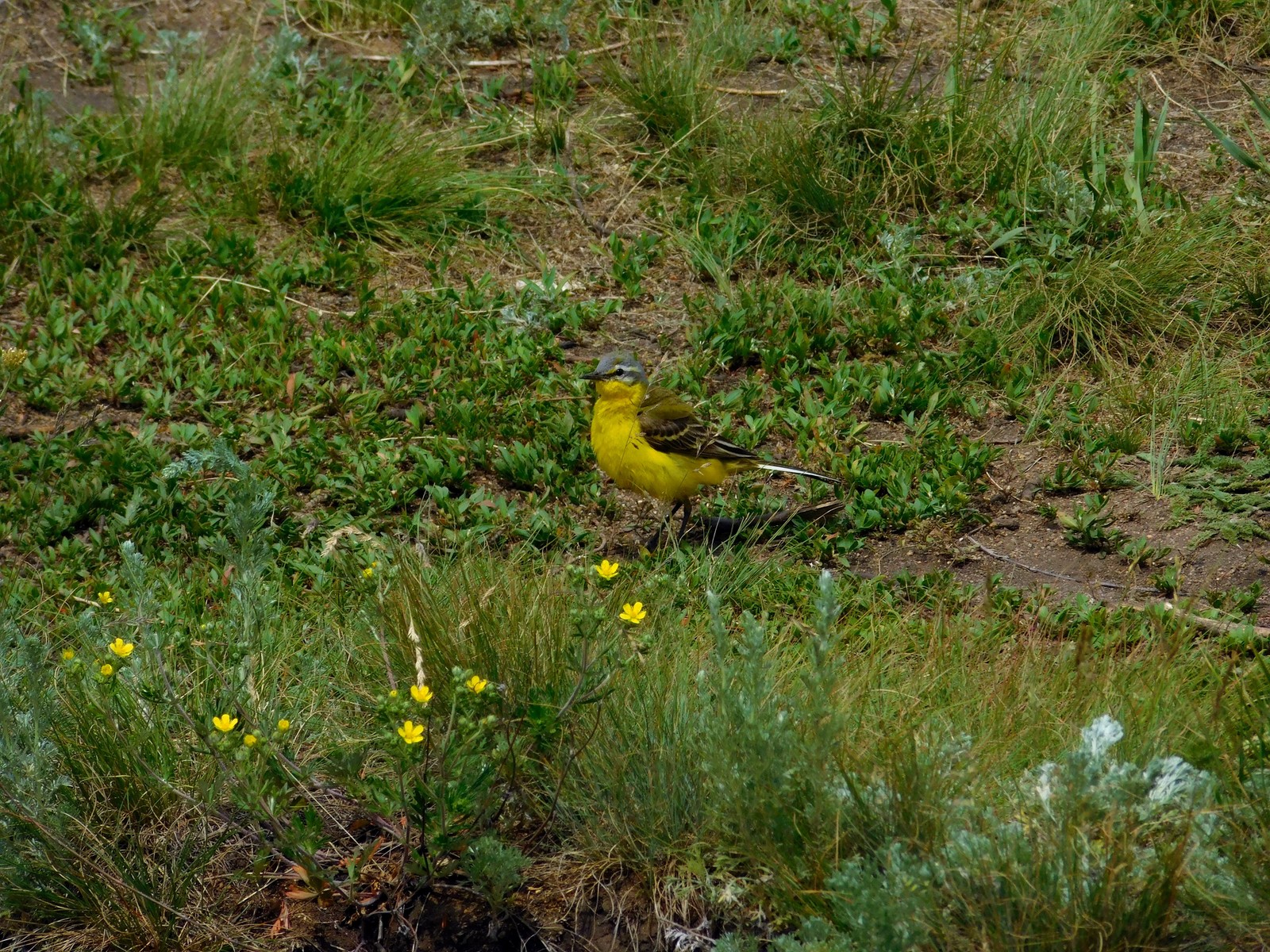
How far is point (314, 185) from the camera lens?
7.81m

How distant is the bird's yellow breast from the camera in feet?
19.1

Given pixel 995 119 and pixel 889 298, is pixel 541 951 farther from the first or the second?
pixel 995 119

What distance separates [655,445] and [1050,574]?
1.77m

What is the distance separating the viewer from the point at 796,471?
6059mm

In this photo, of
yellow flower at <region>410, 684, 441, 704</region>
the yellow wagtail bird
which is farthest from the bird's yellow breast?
yellow flower at <region>410, 684, 441, 704</region>

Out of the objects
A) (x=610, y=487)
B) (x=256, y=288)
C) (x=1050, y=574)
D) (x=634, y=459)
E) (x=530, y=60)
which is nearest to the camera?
(x=1050, y=574)

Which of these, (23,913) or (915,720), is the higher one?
(915,720)

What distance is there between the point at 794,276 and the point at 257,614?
13.4 feet

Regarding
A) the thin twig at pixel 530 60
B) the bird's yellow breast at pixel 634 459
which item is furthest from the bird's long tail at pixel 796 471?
the thin twig at pixel 530 60

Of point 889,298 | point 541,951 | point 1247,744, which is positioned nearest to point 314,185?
point 889,298

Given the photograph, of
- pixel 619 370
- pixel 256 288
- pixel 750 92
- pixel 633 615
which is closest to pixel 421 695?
pixel 633 615

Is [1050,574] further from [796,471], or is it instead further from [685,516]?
[685,516]

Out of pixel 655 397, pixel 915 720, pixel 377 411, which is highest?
pixel 915 720

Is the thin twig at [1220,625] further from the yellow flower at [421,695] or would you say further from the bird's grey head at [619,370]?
the yellow flower at [421,695]
